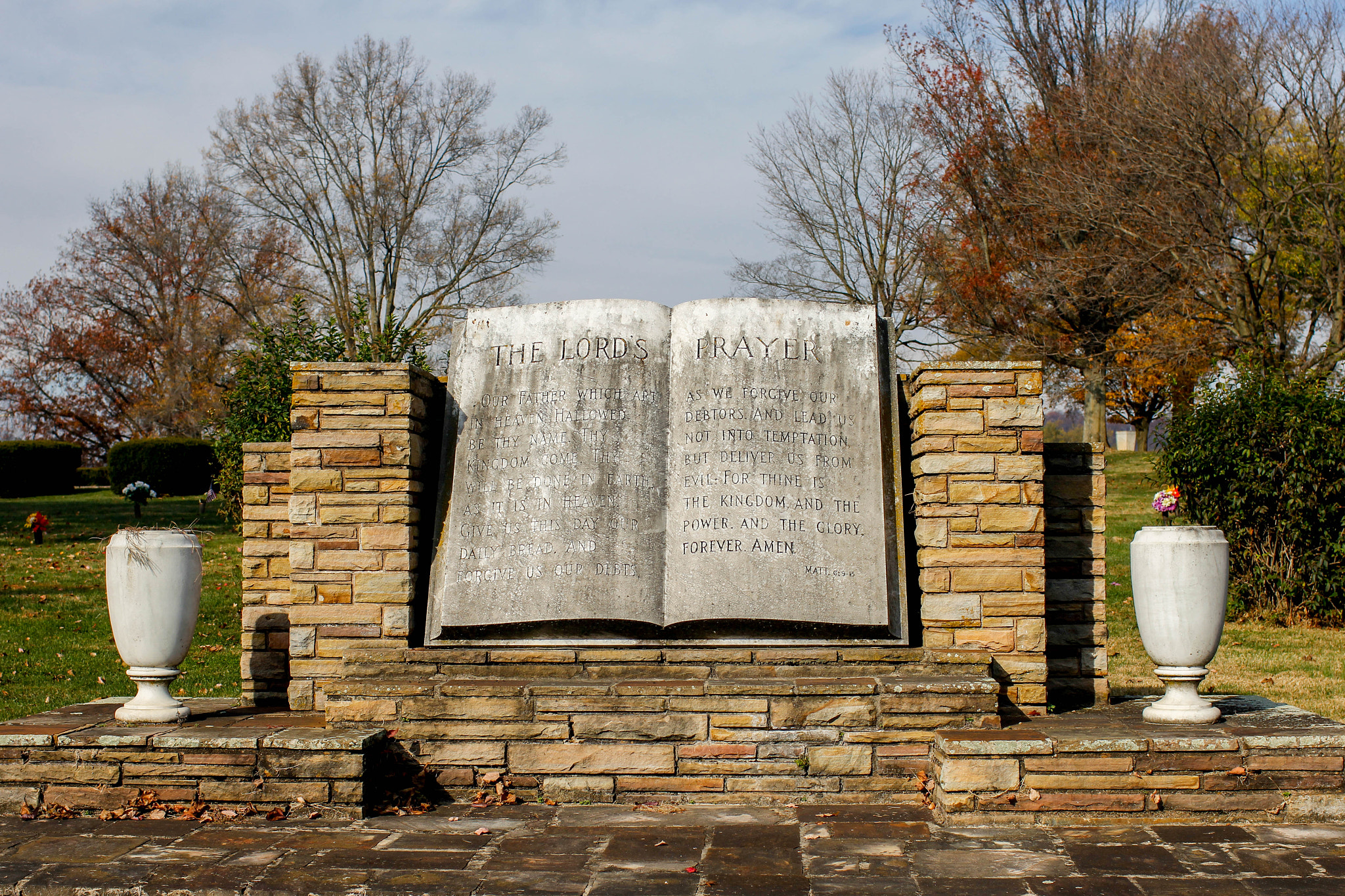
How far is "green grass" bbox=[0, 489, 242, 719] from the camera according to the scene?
7.93 m

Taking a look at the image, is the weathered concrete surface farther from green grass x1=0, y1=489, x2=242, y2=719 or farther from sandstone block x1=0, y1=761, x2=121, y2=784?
green grass x1=0, y1=489, x2=242, y2=719

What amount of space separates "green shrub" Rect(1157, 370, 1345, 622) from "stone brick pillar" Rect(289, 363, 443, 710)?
7878 mm

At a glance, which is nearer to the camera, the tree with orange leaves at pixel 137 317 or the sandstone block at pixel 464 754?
the sandstone block at pixel 464 754

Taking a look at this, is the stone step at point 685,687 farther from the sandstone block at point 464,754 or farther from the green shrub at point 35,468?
the green shrub at point 35,468

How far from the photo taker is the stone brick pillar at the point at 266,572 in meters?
5.53

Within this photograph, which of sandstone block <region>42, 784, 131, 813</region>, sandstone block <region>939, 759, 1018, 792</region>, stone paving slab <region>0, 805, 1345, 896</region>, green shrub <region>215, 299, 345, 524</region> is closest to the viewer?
stone paving slab <region>0, 805, 1345, 896</region>

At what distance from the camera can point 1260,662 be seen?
8250 millimetres

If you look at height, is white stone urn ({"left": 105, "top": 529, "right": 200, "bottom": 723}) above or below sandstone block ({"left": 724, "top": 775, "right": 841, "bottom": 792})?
A: above

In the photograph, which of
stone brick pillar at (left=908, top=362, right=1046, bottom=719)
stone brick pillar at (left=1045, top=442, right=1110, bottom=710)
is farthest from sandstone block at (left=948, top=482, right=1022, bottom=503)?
stone brick pillar at (left=1045, top=442, right=1110, bottom=710)

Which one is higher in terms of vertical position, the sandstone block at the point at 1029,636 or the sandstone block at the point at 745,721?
the sandstone block at the point at 1029,636

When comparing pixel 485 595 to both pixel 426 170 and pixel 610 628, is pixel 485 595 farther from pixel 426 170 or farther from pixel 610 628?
pixel 426 170

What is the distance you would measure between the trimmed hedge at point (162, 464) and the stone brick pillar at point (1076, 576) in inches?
848

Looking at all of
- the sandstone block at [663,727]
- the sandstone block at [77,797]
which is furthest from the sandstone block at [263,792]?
the sandstone block at [663,727]

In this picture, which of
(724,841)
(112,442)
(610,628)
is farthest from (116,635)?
(112,442)
